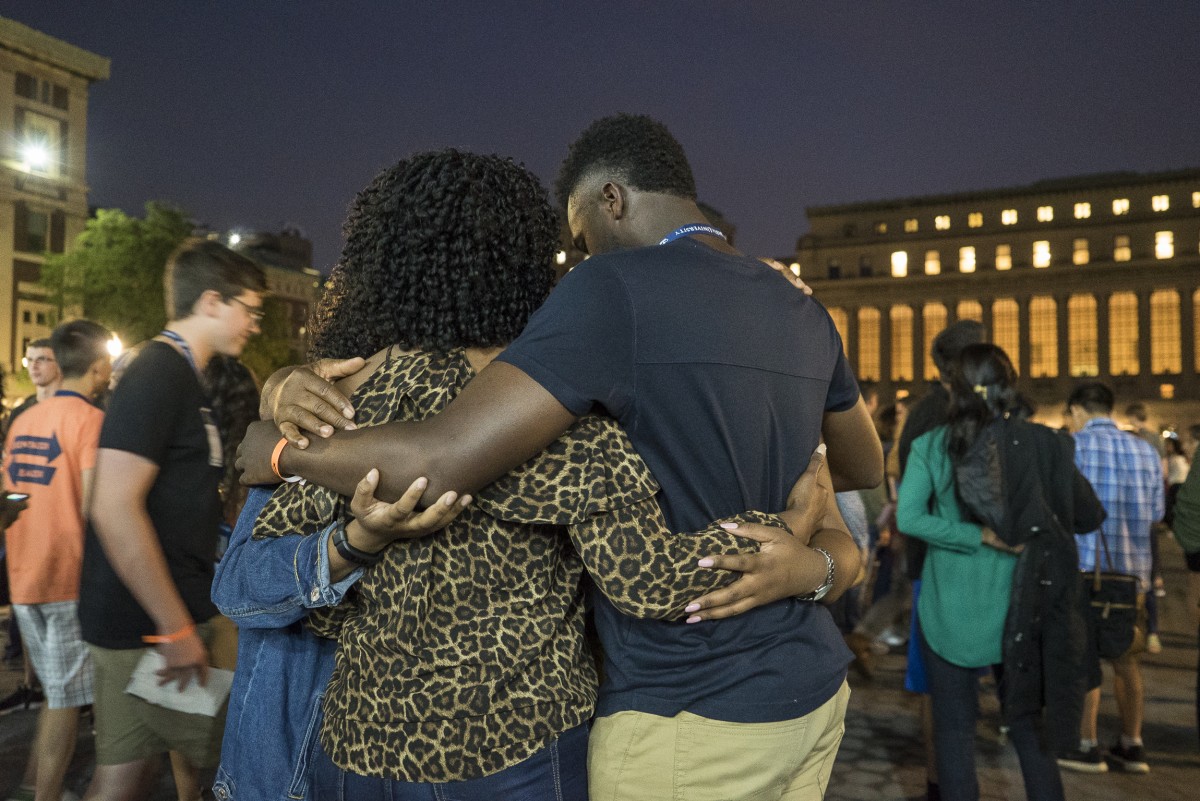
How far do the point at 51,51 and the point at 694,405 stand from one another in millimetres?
57201

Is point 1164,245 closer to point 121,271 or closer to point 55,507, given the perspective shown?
point 121,271

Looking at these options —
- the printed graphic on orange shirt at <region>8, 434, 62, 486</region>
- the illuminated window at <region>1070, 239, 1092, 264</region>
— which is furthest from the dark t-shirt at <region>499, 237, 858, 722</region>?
the illuminated window at <region>1070, 239, 1092, 264</region>

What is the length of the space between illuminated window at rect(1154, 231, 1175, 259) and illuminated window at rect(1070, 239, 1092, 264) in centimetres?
447

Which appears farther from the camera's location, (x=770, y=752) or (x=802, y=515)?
(x=802, y=515)

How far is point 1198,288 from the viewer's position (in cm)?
6631

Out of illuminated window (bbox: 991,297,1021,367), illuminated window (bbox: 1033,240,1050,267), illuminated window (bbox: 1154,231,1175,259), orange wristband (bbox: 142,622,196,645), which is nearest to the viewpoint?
orange wristband (bbox: 142,622,196,645)

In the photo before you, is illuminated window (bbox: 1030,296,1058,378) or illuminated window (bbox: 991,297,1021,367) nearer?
illuminated window (bbox: 1030,296,1058,378)

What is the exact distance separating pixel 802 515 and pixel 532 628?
0.64 m

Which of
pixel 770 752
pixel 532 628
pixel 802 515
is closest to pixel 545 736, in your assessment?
pixel 532 628

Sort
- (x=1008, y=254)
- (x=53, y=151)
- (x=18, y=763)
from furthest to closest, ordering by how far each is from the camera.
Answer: (x=1008, y=254), (x=53, y=151), (x=18, y=763)

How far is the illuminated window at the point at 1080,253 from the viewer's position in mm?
70500

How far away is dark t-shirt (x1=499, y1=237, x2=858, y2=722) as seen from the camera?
165 centimetres

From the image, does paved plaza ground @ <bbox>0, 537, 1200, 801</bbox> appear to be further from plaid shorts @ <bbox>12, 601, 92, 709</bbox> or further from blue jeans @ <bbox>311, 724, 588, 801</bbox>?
blue jeans @ <bbox>311, 724, 588, 801</bbox>

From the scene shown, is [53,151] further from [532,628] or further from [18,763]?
[532,628]
